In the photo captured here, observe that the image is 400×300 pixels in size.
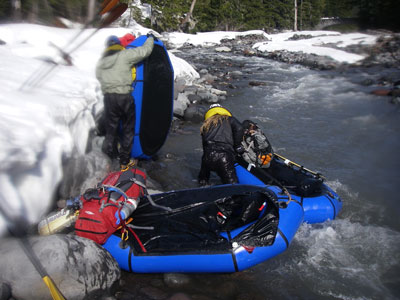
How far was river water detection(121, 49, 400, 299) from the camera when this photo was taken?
288cm

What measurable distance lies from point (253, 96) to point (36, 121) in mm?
8311

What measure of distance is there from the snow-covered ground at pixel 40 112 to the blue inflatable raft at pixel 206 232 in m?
0.90

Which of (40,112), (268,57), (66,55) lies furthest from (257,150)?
(268,57)

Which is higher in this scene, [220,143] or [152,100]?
[152,100]

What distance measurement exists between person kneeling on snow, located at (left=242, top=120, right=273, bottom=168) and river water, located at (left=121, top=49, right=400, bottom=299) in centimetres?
84

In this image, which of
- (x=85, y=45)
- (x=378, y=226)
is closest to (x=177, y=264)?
(x=378, y=226)

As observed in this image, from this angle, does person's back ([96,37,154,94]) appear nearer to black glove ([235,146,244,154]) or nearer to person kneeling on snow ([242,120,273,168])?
black glove ([235,146,244,154])

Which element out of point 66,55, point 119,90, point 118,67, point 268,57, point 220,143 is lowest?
point 220,143

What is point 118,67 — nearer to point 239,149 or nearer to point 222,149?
point 222,149

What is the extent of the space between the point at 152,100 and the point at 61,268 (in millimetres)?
3177

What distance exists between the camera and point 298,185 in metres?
4.10

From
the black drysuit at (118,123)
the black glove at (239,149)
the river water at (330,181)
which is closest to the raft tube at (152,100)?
the black drysuit at (118,123)

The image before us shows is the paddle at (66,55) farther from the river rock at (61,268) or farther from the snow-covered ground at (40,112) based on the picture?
the river rock at (61,268)

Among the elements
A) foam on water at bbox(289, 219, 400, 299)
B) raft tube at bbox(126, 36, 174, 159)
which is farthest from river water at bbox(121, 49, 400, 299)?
raft tube at bbox(126, 36, 174, 159)
